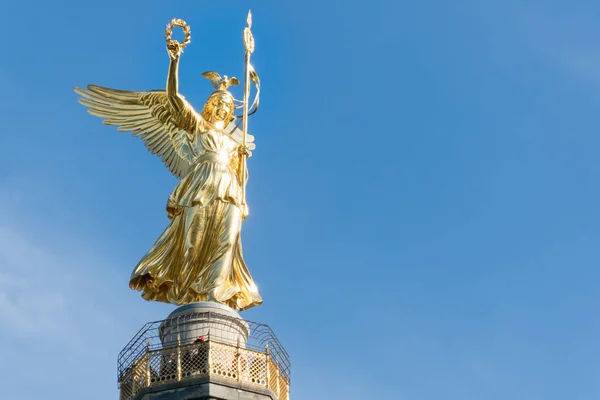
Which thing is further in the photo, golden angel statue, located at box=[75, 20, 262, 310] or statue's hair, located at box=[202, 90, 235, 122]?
statue's hair, located at box=[202, 90, 235, 122]

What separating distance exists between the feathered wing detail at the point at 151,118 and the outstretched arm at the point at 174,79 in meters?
0.15

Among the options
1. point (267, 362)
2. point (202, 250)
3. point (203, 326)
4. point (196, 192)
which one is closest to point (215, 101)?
point (196, 192)

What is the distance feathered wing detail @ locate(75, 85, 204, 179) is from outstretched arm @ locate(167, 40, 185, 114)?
15 cm

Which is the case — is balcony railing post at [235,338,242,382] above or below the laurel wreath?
below

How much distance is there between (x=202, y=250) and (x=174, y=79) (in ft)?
14.4

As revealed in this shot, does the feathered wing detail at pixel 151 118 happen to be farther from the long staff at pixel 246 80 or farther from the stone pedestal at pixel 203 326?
the stone pedestal at pixel 203 326

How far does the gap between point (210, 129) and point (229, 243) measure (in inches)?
135

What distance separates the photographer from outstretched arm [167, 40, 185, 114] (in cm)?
3044

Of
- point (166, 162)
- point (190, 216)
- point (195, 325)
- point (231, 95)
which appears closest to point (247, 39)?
point (231, 95)

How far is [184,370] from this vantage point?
26.4 metres

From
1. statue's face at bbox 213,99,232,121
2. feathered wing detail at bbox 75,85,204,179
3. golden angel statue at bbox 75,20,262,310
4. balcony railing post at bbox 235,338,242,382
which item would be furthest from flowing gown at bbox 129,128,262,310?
balcony railing post at bbox 235,338,242,382

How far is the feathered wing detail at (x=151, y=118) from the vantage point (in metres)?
31.7

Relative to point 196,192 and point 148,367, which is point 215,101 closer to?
point 196,192

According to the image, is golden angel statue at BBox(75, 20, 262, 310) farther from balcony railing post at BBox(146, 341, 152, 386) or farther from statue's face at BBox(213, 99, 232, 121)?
balcony railing post at BBox(146, 341, 152, 386)
